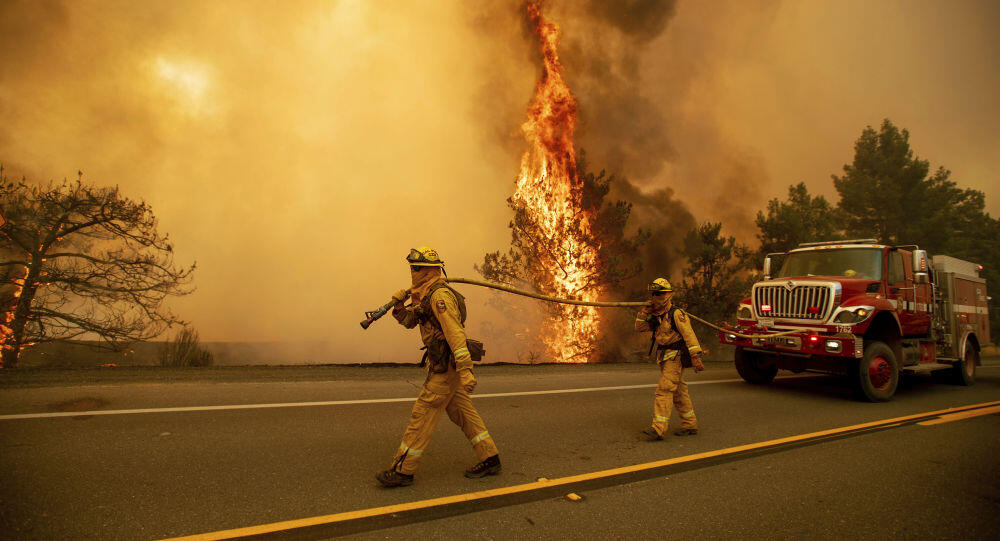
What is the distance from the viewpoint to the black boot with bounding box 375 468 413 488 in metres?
3.76

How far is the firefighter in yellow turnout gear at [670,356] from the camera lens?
214 inches

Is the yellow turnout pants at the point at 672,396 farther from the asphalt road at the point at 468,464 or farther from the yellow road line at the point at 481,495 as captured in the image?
the yellow road line at the point at 481,495

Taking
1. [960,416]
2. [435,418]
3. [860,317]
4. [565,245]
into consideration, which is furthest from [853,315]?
[565,245]

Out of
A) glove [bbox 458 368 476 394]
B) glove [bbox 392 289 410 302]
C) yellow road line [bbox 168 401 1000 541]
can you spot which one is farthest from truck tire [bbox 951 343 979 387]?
glove [bbox 392 289 410 302]

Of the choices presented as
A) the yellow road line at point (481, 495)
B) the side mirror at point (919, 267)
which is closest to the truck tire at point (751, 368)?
the side mirror at point (919, 267)

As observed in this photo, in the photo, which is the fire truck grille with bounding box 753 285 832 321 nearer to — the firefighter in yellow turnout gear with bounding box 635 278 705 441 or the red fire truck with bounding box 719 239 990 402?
the red fire truck with bounding box 719 239 990 402

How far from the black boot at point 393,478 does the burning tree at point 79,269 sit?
13831 mm

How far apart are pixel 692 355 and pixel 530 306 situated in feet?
65.6

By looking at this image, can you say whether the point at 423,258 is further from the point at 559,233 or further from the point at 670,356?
the point at 559,233

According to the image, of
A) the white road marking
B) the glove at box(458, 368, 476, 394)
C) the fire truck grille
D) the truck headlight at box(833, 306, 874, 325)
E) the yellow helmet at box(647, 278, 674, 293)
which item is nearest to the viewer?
the glove at box(458, 368, 476, 394)

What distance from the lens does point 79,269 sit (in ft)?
45.8

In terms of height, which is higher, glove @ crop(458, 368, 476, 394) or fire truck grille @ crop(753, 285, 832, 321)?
fire truck grille @ crop(753, 285, 832, 321)

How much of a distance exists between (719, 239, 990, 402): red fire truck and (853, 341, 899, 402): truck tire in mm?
17

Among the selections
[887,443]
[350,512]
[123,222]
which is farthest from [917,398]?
[123,222]
